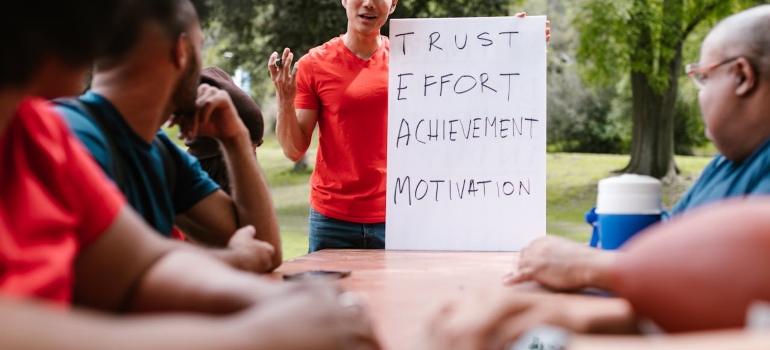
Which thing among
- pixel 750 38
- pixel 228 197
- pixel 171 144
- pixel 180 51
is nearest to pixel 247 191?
pixel 228 197

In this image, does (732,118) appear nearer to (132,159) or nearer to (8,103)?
(132,159)

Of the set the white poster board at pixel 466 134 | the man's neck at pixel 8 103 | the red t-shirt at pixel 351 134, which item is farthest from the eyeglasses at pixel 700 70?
the man's neck at pixel 8 103

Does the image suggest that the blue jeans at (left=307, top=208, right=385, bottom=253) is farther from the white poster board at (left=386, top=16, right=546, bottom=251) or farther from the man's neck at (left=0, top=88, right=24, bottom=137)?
the man's neck at (left=0, top=88, right=24, bottom=137)

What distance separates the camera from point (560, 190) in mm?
16703

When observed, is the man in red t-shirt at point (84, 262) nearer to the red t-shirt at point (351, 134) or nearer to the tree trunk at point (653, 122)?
the red t-shirt at point (351, 134)

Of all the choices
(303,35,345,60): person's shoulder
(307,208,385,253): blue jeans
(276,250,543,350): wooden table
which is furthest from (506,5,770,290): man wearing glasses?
(303,35,345,60): person's shoulder

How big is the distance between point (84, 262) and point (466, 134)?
6.86 feet

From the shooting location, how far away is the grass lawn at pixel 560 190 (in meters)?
12.6

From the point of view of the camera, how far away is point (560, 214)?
577 inches

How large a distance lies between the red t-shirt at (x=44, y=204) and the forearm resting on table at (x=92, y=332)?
0.25 m

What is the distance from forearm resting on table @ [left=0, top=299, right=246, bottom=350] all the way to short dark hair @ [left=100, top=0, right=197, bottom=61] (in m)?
0.47

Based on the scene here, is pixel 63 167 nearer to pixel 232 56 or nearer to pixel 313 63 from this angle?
pixel 313 63

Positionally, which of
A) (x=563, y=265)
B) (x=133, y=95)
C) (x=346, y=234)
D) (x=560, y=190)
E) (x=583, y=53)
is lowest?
(x=560, y=190)

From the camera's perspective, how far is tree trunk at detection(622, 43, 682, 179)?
15.2m
